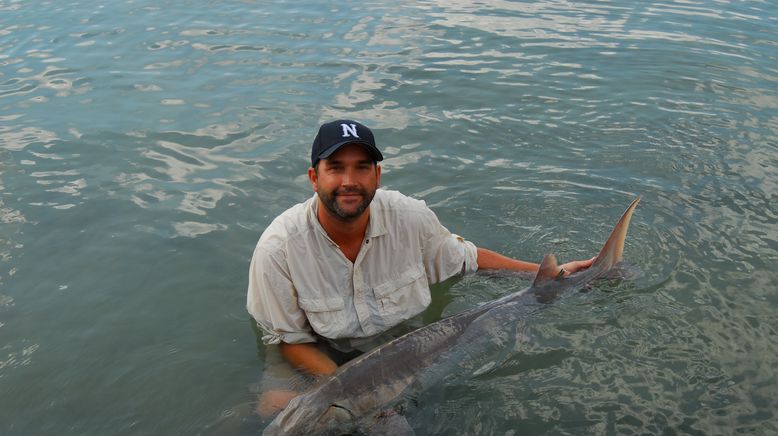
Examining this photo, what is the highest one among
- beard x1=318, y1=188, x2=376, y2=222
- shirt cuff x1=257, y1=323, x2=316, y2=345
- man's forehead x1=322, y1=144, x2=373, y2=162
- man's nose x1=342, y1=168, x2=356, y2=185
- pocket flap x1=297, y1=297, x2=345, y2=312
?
man's forehead x1=322, y1=144, x2=373, y2=162

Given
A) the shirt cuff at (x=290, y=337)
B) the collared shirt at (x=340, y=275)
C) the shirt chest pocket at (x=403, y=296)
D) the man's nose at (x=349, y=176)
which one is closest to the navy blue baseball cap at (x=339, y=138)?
the man's nose at (x=349, y=176)

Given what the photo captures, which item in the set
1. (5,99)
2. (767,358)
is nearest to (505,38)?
(5,99)

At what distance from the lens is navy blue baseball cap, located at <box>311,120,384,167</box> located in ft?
13.4

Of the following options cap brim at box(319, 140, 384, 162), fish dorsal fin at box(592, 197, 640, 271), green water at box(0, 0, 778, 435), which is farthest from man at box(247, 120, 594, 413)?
fish dorsal fin at box(592, 197, 640, 271)

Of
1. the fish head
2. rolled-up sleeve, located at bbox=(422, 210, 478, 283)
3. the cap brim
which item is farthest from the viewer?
rolled-up sleeve, located at bbox=(422, 210, 478, 283)

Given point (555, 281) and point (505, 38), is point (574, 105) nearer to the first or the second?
point (505, 38)

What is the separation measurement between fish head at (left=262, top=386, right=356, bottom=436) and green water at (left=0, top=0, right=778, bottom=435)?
1.96 feet

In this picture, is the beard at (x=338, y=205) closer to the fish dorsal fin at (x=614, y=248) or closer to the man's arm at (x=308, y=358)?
the man's arm at (x=308, y=358)

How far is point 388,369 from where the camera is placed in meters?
4.16

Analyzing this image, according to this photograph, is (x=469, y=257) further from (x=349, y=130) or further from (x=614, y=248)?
(x=349, y=130)

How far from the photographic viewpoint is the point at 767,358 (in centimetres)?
494

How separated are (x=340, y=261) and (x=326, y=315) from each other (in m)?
0.36

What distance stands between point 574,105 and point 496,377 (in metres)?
5.57

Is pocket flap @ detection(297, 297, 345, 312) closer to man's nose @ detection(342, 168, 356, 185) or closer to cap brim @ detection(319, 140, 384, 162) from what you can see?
man's nose @ detection(342, 168, 356, 185)
